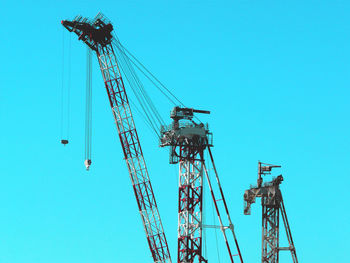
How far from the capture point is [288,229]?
488ft

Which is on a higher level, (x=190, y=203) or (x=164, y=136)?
(x=164, y=136)

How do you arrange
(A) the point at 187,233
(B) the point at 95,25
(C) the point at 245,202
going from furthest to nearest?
(C) the point at 245,202
(B) the point at 95,25
(A) the point at 187,233

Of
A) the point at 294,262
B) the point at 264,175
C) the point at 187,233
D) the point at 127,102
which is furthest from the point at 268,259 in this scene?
the point at 127,102

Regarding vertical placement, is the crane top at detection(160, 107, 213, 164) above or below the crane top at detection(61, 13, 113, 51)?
below

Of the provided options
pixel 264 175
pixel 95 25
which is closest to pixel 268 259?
pixel 264 175

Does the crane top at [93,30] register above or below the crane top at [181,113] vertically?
above

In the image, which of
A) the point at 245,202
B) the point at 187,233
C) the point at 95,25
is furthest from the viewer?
the point at 245,202

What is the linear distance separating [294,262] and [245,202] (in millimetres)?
13967

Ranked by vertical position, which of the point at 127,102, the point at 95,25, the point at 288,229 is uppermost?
the point at 95,25

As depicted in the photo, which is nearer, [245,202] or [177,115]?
[177,115]

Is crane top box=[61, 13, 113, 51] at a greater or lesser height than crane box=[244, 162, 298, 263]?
greater

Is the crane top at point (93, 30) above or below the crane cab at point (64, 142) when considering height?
above

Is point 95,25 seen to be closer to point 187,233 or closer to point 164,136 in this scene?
point 164,136

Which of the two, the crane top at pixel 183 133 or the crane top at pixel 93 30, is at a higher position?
the crane top at pixel 93 30
